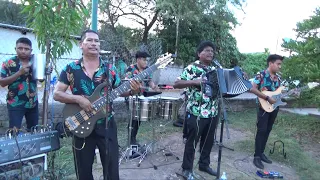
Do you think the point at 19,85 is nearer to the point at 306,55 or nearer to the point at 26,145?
the point at 26,145

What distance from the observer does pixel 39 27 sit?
114 inches

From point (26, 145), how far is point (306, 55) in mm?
6754

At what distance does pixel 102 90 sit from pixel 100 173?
186 cm

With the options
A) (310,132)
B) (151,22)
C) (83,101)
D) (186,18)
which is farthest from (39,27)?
(151,22)

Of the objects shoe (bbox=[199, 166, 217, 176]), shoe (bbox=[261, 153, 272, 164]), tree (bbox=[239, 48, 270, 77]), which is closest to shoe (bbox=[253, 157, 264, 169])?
shoe (bbox=[261, 153, 272, 164])

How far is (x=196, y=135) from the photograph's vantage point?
3875mm

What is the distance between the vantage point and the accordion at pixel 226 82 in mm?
3338

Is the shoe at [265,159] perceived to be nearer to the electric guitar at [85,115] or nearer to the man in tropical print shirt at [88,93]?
the man in tropical print shirt at [88,93]

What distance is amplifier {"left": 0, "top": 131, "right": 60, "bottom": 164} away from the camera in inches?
103

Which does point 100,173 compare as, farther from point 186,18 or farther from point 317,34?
point 186,18

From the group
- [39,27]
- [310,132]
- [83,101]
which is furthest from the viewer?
[310,132]

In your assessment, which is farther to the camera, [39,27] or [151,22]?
[151,22]

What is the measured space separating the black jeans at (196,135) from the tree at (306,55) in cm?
375

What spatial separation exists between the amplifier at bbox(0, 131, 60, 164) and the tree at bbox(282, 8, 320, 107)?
6003mm
